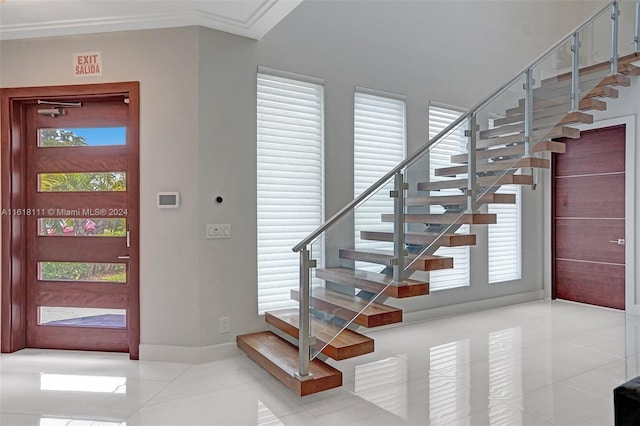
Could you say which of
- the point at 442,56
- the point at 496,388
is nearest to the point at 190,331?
the point at 496,388

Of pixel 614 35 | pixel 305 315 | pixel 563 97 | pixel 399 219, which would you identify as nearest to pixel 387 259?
pixel 399 219

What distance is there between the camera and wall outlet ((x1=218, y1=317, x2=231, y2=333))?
12.1 ft

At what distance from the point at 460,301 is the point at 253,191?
3.24 m

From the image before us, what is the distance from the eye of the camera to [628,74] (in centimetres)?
445

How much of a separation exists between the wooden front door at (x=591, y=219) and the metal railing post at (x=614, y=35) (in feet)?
4.77

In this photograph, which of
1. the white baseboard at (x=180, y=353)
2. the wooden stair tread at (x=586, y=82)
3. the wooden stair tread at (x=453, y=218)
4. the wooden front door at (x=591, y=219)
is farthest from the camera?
the wooden front door at (x=591, y=219)

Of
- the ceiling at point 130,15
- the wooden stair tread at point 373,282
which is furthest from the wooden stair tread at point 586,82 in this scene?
the ceiling at point 130,15

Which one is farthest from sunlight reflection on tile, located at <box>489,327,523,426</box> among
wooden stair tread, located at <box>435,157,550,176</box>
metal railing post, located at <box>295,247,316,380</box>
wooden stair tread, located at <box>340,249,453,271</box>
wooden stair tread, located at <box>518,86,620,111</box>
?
wooden stair tread, located at <box>518,86,620,111</box>

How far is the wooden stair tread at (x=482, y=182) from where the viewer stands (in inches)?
136

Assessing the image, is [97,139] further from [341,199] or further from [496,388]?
[496,388]

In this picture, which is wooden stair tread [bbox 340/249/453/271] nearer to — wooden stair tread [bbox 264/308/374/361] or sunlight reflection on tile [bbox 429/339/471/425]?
wooden stair tread [bbox 264/308/374/361]

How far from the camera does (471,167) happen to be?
139 inches

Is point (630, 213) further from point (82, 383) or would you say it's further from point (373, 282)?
point (82, 383)

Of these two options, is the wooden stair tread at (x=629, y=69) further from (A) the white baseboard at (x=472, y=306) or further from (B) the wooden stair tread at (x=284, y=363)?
(B) the wooden stair tread at (x=284, y=363)
